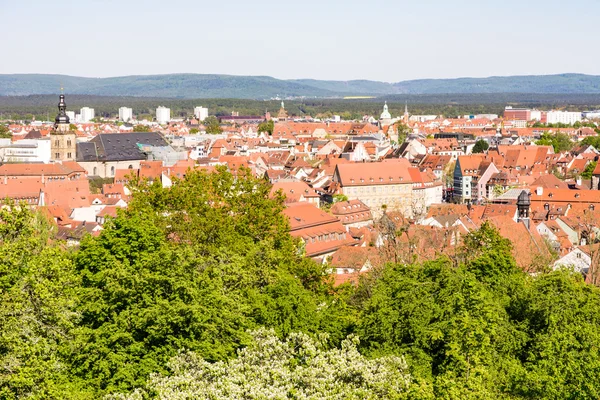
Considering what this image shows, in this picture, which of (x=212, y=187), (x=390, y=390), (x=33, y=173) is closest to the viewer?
(x=390, y=390)

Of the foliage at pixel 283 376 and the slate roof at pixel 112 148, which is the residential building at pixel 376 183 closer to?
the slate roof at pixel 112 148

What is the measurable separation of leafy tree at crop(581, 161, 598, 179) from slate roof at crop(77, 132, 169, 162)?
5055cm

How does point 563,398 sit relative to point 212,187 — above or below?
below

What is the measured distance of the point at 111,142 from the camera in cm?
11100

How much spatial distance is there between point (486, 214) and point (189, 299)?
41.9 m

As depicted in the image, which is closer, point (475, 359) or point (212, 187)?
point (475, 359)

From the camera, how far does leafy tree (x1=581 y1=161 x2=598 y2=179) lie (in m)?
93.3

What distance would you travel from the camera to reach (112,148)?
4326 inches

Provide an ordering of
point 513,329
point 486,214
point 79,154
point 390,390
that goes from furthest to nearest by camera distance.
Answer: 1. point 79,154
2. point 486,214
3. point 513,329
4. point 390,390

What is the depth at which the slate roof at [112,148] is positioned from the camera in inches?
4259

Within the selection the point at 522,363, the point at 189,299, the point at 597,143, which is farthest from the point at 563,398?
the point at 597,143

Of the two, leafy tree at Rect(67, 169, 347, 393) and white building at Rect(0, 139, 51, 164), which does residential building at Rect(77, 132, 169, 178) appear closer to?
white building at Rect(0, 139, 51, 164)

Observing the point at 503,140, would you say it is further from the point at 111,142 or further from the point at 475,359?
the point at 475,359

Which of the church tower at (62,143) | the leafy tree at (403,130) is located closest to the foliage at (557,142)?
the leafy tree at (403,130)
